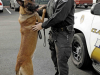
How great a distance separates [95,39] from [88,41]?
24 cm

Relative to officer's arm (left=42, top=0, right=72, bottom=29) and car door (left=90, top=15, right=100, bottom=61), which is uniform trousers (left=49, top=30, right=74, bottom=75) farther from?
car door (left=90, top=15, right=100, bottom=61)

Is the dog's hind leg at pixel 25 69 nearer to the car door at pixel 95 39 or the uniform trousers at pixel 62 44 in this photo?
the uniform trousers at pixel 62 44

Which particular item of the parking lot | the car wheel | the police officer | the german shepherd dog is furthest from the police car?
the german shepherd dog

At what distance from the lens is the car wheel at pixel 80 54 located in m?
3.35

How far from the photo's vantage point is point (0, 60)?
13.4 feet

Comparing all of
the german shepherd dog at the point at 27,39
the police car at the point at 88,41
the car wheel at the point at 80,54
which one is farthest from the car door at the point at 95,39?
the german shepherd dog at the point at 27,39

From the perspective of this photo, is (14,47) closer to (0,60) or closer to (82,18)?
(0,60)

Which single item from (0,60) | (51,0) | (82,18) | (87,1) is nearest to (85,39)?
(82,18)

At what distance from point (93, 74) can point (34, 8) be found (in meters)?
2.11

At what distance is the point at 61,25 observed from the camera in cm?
232

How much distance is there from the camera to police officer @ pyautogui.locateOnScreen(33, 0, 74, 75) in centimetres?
214

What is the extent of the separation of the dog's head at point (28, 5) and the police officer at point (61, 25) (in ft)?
0.74

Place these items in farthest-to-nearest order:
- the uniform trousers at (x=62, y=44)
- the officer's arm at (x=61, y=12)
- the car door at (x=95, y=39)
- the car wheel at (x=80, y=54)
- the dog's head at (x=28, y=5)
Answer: the car wheel at (x=80, y=54)
the car door at (x=95, y=39)
the uniform trousers at (x=62, y=44)
the officer's arm at (x=61, y=12)
the dog's head at (x=28, y=5)

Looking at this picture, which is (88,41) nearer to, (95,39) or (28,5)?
(95,39)
